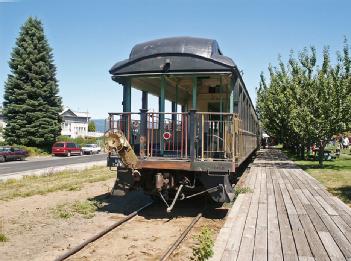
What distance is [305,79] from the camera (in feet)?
69.8

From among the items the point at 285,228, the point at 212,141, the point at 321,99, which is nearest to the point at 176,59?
the point at 212,141

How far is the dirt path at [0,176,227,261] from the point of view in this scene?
229 inches

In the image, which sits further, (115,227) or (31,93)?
(31,93)

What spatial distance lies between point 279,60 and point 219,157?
22.4 m

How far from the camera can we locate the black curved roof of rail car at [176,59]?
809 centimetres

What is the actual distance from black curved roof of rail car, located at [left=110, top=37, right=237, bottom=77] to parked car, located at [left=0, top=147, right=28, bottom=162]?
82.1 feet

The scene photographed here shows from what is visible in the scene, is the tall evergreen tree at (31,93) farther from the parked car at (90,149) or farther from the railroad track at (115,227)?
the railroad track at (115,227)

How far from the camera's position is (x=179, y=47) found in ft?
27.7

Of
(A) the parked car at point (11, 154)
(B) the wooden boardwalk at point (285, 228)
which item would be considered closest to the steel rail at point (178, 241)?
(B) the wooden boardwalk at point (285, 228)

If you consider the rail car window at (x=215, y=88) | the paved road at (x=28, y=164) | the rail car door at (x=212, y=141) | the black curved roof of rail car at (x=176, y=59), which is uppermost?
the black curved roof of rail car at (x=176, y=59)

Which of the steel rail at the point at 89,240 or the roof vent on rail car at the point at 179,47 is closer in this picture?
the steel rail at the point at 89,240

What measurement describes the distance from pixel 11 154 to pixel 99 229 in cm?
2671

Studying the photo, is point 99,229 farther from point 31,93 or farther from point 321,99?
point 31,93

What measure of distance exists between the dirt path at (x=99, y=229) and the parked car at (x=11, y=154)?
2152 centimetres
